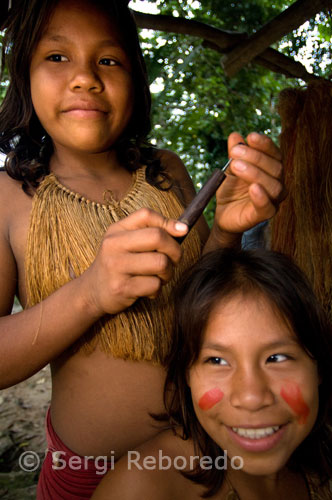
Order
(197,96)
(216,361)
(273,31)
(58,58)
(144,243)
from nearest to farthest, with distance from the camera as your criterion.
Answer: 1. (144,243)
2. (216,361)
3. (58,58)
4. (273,31)
5. (197,96)

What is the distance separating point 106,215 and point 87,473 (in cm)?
72

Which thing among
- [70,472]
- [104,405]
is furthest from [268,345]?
[70,472]

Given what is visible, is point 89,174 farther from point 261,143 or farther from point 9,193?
point 261,143

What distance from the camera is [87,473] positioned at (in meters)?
1.16

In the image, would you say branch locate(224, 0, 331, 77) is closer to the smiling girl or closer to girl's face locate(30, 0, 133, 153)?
girl's face locate(30, 0, 133, 153)

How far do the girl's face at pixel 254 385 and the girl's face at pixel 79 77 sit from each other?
60cm

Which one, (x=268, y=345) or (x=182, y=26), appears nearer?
(x=268, y=345)

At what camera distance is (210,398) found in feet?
3.24

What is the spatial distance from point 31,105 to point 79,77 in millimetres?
267

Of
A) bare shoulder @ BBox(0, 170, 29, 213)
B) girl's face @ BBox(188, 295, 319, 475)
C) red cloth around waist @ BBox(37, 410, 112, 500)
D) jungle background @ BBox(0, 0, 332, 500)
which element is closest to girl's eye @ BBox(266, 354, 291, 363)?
girl's face @ BBox(188, 295, 319, 475)

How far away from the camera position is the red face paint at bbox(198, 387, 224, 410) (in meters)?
0.98

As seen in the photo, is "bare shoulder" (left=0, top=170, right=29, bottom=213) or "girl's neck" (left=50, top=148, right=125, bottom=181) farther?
"girl's neck" (left=50, top=148, right=125, bottom=181)

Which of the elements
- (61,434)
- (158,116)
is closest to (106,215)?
(61,434)

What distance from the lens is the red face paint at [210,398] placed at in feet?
3.21
